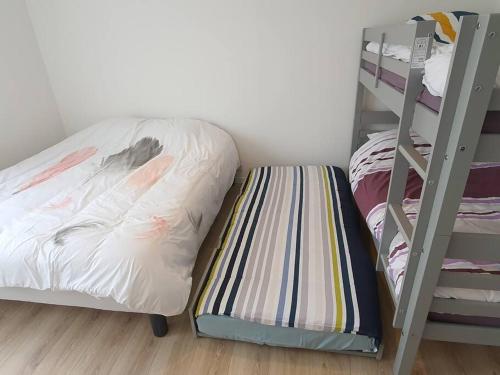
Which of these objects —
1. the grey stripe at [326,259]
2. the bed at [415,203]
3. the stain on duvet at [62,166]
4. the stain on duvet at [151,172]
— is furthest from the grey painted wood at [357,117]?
the stain on duvet at [62,166]

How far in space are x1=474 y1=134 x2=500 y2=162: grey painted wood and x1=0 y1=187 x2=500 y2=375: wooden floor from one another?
954mm

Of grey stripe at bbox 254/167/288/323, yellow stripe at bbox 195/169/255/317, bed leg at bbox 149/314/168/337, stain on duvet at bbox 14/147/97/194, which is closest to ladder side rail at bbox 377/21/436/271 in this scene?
grey stripe at bbox 254/167/288/323

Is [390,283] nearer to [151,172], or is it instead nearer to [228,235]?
[228,235]

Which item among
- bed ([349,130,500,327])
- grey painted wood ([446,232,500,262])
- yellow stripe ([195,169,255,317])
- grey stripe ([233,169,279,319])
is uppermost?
grey painted wood ([446,232,500,262])

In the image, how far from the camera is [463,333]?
1.05 metres

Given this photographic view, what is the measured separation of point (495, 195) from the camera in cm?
153

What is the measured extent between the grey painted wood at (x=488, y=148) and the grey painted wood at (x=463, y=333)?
61cm

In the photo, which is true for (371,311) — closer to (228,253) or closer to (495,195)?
(228,253)

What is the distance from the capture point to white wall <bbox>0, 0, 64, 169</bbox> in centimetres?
234

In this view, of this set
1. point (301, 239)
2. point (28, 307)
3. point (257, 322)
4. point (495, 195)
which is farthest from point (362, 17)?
point (28, 307)

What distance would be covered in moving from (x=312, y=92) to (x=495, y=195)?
1372 millimetres

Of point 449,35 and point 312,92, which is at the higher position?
point 449,35

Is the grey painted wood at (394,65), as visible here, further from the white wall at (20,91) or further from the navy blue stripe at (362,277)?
the white wall at (20,91)

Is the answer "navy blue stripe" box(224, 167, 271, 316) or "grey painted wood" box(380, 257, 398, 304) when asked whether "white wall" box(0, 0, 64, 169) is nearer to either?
"navy blue stripe" box(224, 167, 271, 316)
